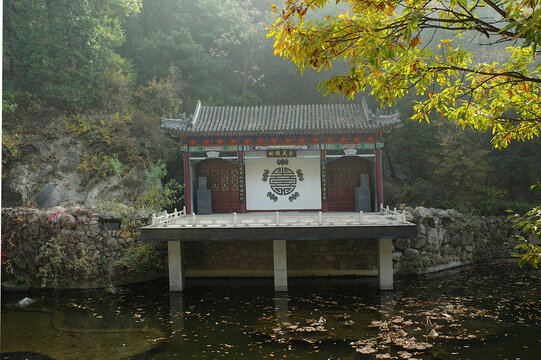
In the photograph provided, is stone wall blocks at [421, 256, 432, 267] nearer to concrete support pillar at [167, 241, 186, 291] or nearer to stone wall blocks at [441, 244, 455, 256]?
stone wall blocks at [441, 244, 455, 256]

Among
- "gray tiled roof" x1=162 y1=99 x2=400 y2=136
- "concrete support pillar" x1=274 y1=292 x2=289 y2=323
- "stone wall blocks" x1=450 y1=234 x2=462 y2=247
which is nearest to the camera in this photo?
"concrete support pillar" x1=274 y1=292 x2=289 y2=323

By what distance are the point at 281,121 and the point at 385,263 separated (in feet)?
25.3

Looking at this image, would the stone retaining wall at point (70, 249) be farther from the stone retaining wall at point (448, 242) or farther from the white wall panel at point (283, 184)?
the stone retaining wall at point (448, 242)

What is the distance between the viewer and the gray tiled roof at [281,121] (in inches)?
606

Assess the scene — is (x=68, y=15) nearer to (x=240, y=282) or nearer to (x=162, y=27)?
(x=162, y=27)

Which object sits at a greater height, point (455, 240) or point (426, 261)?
point (455, 240)

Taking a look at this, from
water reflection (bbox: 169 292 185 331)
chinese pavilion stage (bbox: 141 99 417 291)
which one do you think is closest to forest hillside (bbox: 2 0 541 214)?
chinese pavilion stage (bbox: 141 99 417 291)

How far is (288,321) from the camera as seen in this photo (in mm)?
9219

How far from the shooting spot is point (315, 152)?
53.1 ft

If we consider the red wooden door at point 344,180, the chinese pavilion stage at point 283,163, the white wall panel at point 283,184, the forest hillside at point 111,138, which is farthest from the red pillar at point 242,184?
the red wooden door at point 344,180

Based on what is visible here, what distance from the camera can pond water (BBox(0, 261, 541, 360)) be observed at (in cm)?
764

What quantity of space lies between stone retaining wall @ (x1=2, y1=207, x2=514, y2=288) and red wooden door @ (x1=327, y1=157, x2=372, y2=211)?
3.06m

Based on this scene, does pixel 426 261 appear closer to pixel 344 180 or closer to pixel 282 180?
pixel 344 180

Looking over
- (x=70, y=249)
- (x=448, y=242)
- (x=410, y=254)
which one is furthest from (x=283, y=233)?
(x=448, y=242)
